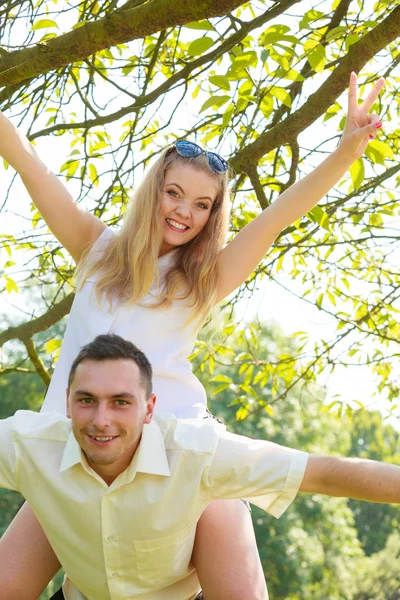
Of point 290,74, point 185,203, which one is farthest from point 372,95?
point 185,203

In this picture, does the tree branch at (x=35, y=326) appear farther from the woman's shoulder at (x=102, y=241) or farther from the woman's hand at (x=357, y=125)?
the woman's hand at (x=357, y=125)

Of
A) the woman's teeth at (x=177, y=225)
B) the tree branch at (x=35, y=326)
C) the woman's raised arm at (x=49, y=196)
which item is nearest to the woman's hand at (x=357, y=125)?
the woman's teeth at (x=177, y=225)

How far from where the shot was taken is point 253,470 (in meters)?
2.15

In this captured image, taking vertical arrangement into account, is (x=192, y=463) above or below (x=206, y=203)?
below

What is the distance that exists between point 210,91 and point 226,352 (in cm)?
166

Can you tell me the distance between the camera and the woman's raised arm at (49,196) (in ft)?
8.42

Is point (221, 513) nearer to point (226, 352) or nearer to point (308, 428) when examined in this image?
point (226, 352)

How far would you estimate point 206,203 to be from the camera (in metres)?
2.71

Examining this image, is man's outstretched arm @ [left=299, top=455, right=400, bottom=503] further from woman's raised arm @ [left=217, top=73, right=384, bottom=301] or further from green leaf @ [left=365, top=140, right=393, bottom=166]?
green leaf @ [left=365, top=140, right=393, bottom=166]

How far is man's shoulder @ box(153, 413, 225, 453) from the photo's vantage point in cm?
220

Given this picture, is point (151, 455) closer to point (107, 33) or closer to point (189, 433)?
point (189, 433)

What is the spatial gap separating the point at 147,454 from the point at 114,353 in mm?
261

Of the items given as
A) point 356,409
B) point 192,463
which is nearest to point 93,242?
point 192,463

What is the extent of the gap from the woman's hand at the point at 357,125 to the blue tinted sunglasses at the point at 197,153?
0.39 metres
